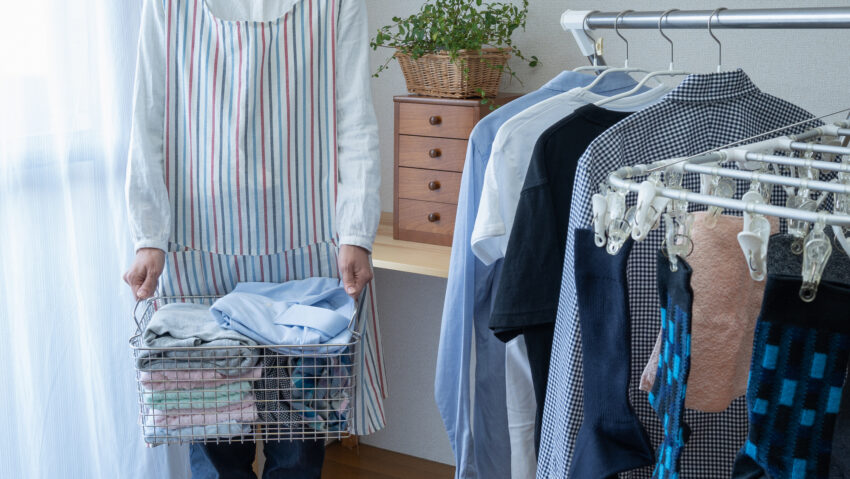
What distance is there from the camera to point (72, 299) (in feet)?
5.64

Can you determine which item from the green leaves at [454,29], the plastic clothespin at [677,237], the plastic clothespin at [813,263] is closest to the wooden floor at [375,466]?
the green leaves at [454,29]

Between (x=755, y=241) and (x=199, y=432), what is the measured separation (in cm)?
107

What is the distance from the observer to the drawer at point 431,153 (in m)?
1.93

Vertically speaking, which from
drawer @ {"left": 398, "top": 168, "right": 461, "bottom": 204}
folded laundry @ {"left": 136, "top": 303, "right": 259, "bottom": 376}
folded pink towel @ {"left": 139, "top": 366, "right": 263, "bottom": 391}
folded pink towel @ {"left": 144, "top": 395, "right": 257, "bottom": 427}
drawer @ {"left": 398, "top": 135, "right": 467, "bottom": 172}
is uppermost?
drawer @ {"left": 398, "top": 135, "right": 467, "bottom": 172}

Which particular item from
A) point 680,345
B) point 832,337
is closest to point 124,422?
point 680,345

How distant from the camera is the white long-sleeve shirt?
1518mm

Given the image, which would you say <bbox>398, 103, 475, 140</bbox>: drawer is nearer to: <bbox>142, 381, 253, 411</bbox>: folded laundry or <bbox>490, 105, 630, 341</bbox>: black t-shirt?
<bbox>490, 105, 630, 341</bbox>: black t-shirt

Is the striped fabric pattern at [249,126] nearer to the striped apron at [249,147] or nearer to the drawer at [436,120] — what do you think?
the striped apron at [249,147]

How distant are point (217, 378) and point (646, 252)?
2.49ft

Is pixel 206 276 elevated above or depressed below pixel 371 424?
above

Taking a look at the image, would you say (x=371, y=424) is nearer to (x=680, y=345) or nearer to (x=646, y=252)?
(x=646, y=252)

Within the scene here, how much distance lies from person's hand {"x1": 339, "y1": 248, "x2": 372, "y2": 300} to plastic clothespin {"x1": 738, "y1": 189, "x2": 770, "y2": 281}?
0.95 metres

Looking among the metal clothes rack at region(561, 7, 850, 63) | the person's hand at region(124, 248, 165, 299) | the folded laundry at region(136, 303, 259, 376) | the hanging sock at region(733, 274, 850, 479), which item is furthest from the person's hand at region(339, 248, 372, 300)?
the hanging sock at region(733, 274, 850, 479)

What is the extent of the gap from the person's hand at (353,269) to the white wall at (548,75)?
2.89ft
